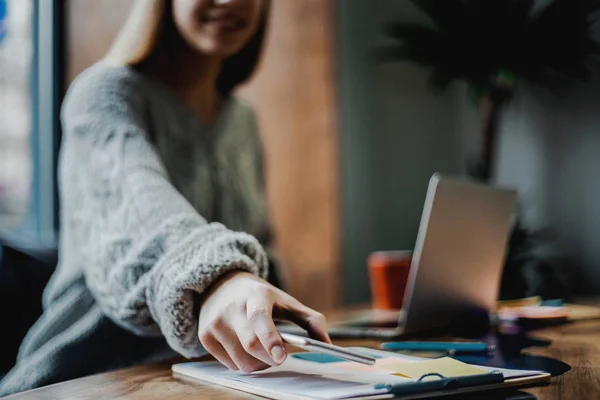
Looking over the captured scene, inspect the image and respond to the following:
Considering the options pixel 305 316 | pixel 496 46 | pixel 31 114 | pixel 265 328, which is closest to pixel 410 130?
pixel 496 46

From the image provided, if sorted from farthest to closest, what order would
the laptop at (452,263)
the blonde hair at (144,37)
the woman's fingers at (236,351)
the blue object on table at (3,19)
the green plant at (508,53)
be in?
the green plant at (508,53) → the blue object on table at (3,19) → the blonde hair at (144,37) → the laptop at (452,263) → the woman's fingers at (236,351)

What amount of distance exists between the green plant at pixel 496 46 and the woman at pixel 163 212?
3.32 ft

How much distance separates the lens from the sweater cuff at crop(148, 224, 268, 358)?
743mm

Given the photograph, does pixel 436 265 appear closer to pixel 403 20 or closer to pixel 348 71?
pixel 348 71

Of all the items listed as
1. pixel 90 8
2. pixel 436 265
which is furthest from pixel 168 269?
pixel 90 8

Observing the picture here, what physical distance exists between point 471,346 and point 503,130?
189 cm

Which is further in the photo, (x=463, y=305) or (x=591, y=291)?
(x=591, y=291)

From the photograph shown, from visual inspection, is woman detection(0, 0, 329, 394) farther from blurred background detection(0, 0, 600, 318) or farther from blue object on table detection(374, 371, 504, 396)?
blurred background detection(0, 0, 600, 318)

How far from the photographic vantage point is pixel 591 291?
238 centimetres

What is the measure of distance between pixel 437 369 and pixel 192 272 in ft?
0.88

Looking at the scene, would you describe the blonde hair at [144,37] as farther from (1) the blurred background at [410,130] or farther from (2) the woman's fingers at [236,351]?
(1) the blurred background at [410,130]

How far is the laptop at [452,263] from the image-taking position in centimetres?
101

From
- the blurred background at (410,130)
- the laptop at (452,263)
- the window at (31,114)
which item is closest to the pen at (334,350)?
the laptop at (452,263)

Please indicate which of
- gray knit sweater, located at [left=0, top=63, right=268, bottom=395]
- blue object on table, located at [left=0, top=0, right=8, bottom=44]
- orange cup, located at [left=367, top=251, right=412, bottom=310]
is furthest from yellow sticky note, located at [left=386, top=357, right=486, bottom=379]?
blue object on table, located at [left=0, top=0, right=8, bottom=44]
